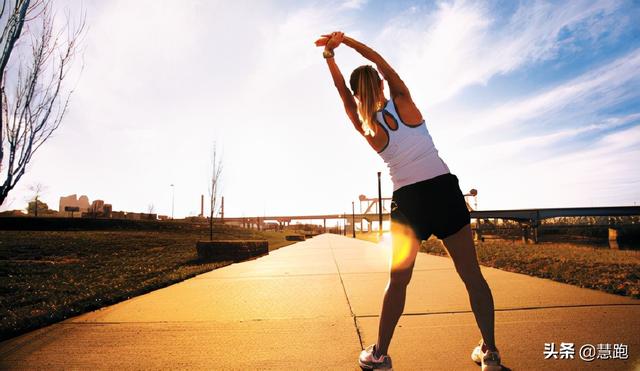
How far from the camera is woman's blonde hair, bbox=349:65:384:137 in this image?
204 centimetres

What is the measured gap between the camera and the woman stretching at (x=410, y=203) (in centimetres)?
199

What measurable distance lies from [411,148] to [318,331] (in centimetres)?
189

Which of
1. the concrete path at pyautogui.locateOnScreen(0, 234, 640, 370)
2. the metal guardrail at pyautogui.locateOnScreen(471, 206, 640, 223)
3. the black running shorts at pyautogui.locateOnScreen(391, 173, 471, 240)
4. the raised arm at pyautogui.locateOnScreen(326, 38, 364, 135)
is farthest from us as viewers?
the metal guardrail at pyautogui.locateOnScreen(471, 206, 640, 223)

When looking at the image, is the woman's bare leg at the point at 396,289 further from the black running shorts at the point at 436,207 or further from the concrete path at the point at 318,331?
the concrete path at the point at 318,331

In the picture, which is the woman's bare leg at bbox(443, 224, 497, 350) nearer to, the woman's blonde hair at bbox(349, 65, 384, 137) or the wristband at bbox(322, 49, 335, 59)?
the woman's blonde hair at bbox(349, 65, 384, 137)

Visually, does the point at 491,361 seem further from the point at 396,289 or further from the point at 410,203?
the point at 410,203

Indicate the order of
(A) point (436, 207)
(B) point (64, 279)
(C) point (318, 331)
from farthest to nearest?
(B) point (64, 279), (C) point (318, 331), (A) point (436, 207)

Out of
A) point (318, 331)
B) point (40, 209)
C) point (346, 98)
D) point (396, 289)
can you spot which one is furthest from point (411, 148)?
point (40, 209)

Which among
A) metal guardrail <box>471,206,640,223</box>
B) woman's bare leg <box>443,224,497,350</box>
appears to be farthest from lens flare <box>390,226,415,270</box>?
metal guardrail <box>471,206,640,223</box>

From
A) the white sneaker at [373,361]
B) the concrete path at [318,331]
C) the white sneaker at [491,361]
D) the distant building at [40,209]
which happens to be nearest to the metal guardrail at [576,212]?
the concrete path at [318,331]

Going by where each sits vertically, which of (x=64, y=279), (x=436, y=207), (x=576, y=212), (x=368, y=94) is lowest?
(x=64, y=279)

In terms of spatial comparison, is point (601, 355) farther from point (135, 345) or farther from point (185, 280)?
point (185, 280)

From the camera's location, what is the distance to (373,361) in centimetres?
204

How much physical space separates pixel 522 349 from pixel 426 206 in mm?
1377
